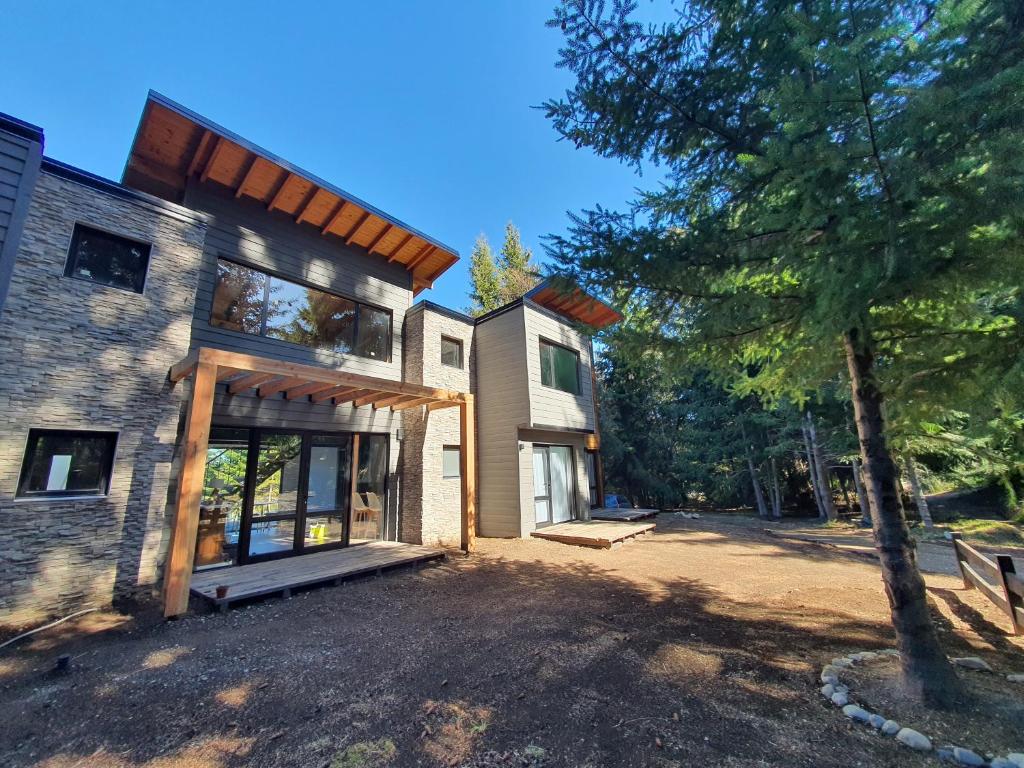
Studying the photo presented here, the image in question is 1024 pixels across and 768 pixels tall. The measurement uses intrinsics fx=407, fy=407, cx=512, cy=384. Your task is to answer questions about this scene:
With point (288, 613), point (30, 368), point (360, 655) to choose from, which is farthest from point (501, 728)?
point (30, 368)

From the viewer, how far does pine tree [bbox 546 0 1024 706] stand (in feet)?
6.57

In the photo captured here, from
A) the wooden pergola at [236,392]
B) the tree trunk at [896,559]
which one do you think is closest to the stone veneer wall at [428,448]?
the wooden pergola at [236,392]

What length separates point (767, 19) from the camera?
117 inches

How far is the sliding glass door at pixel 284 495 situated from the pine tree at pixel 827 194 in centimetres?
660


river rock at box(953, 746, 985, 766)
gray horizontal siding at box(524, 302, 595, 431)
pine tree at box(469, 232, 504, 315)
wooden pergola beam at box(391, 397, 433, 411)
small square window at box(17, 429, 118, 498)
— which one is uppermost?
pine tree at box(469, 232, 504, 315)

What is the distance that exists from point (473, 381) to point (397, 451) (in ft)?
9.95

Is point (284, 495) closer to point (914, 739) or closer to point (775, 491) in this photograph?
point (914, 739)

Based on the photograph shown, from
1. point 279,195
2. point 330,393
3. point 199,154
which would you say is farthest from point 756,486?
point 199,154

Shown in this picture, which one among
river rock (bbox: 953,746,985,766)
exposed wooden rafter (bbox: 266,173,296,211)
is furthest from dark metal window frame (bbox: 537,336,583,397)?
→ river rock (bbox: 953,746,985,766)

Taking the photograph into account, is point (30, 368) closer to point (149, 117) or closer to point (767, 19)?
point (149, 117)

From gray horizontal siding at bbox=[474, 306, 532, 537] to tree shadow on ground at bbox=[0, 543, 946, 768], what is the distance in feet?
15.9

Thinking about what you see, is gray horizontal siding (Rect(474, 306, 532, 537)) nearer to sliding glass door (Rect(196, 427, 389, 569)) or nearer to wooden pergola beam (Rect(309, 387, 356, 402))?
sliding glass door (Rect(196, 427, 389, 569))

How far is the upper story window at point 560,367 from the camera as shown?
11.5 meters

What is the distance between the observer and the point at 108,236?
5.93 metres
